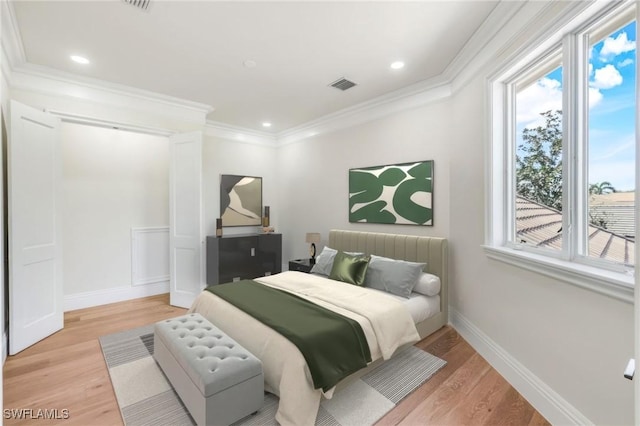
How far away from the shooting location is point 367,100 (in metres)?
4.04

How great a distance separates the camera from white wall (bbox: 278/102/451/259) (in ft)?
11.3

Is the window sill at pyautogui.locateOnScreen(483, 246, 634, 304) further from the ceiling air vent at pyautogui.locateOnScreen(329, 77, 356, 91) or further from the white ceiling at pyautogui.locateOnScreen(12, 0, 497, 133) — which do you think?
the ceiling air vent at pyautogui.locateOnScreen(329, 77, 356, 91)

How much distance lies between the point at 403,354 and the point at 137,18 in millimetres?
3717

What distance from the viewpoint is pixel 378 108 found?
4047 mm

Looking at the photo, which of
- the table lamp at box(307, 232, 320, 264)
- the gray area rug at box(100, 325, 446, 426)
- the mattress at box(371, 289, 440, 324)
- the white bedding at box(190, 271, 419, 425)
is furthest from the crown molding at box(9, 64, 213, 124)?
the mattress at box(371, 289, 440, 324)

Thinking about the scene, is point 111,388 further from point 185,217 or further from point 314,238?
point 314,238

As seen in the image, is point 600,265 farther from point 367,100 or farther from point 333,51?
point 367,100

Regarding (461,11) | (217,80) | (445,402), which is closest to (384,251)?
(445,402)

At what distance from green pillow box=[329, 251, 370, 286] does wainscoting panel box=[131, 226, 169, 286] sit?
2.98m

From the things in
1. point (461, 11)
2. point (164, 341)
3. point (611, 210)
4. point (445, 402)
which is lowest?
point (445, 402)

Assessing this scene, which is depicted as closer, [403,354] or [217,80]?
[403,354]

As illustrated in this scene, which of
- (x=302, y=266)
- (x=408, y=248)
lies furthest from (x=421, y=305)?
(x=302, y=266)

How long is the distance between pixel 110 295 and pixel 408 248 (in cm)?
433

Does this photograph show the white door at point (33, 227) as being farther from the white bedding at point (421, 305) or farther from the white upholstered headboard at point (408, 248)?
the white bedding at point (421, 305)
